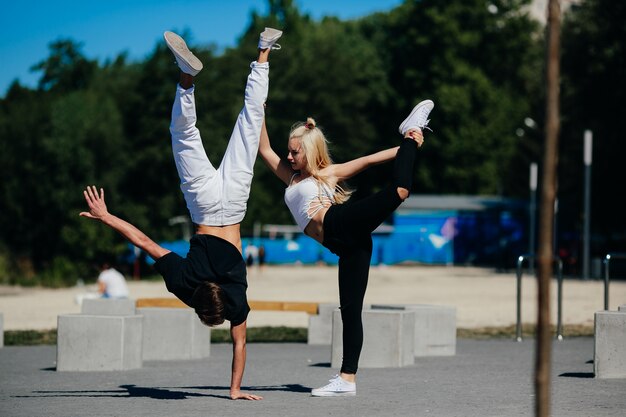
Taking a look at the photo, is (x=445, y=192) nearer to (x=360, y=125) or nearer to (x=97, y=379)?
(x=360, y=125)

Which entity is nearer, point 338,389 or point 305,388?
point 338,389

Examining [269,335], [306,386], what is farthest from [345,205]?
[269,335]

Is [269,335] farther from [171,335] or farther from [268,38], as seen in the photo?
[268,38]

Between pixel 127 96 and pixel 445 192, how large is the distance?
919 inches

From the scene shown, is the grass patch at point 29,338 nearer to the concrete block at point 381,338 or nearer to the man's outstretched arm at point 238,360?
the concrete block at point 381,338

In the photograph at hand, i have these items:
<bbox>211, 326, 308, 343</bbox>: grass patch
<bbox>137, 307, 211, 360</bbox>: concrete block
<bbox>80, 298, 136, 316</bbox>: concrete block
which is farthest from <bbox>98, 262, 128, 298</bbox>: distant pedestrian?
<bbox>137, 307, 211, 360</bbox>: concrete block

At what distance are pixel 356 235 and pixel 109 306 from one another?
723 centimetres

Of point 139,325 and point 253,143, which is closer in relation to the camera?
point 253,143

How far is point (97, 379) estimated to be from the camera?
424 inches

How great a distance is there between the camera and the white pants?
8336mm

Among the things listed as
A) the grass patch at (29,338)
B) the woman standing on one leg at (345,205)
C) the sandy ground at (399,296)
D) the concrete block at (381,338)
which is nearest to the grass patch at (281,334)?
the grass patch at (29,338)

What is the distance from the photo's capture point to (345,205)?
841 centimetres

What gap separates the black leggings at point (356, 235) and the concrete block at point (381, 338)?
260 cm

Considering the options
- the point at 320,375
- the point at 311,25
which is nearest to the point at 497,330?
the point at 320,375
